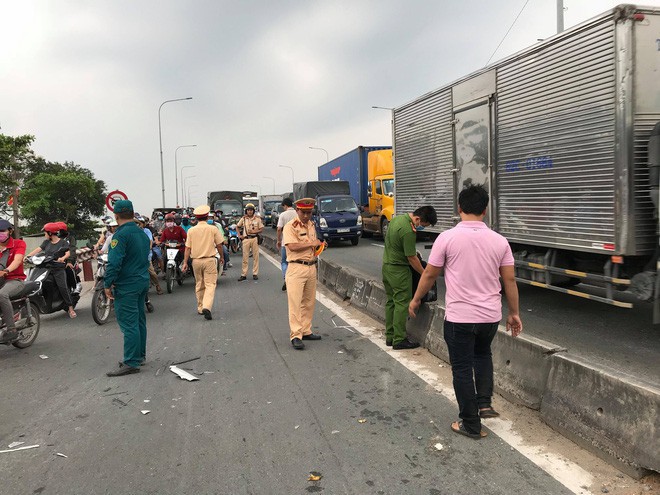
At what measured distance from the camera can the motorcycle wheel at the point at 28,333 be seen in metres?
6.80

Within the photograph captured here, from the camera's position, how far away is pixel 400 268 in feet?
19.8

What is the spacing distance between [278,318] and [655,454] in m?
5.88

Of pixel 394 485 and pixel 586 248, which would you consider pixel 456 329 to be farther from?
pixel 586 248

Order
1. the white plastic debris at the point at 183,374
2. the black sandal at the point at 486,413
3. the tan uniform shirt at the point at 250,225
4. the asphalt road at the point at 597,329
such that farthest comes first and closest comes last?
the tan uniform shirt at the point at 250,225 < the asphalt road at the point at 597,329 < the white plastic debris at the point at 183,374 < the black sandal at the point at 486,413

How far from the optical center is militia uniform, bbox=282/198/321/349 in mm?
6480

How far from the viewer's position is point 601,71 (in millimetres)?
5645

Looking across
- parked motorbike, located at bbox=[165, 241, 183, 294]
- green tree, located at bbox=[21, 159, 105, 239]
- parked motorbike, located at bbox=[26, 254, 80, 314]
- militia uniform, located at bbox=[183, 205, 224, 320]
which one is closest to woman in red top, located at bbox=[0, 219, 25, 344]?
parked motorbike, located at bbox=[26, 254, 80, 314]

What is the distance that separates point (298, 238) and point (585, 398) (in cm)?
387

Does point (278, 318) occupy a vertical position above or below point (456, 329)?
below

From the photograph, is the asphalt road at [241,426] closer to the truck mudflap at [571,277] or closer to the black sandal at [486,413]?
the black sandal at [486,413]

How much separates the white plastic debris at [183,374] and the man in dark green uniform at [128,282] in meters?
0.39

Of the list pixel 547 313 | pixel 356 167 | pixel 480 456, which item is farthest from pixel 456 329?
pixel 356 167

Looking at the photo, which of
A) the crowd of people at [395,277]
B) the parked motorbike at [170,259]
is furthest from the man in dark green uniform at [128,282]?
the parked motorbike at [170,259]

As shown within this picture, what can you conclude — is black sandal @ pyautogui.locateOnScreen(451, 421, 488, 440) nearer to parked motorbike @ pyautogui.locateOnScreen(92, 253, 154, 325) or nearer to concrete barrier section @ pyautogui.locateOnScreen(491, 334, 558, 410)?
concrete barrier section @ pyautogui.locateOnScreen(491, 334, 558, 410)
